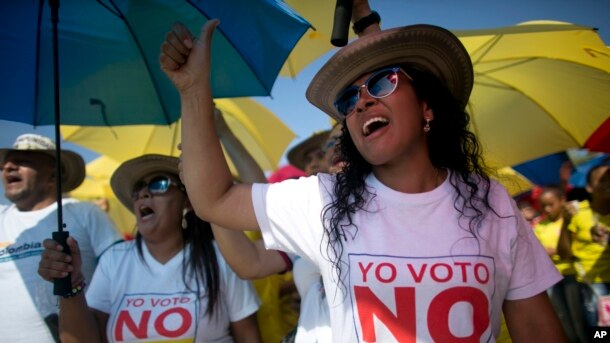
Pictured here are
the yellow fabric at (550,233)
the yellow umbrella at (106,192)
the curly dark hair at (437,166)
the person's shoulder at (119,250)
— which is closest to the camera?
the curly dark hair at (437,166)

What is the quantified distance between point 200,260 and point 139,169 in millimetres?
766

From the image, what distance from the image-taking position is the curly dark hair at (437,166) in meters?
1.43

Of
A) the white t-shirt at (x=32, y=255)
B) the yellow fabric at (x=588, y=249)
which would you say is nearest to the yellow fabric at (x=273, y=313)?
the white t-shirt at (x=32, y=255)

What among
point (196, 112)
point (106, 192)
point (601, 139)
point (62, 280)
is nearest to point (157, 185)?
point (62, 280)

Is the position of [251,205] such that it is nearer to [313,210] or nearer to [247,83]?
[313,210]

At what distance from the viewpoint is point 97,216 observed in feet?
9.89

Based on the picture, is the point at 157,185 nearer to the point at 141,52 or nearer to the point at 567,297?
the point at 141,52

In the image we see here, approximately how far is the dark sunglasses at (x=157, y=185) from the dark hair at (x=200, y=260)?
0.06 m

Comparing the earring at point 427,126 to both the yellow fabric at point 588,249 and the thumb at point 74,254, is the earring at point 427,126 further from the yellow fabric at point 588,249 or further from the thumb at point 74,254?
the yellow fabric at point 588,249

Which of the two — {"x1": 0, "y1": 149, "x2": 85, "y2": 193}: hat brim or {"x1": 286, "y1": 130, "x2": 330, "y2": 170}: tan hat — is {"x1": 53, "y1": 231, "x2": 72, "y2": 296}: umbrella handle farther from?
{"x1": 286, "y1": 130, "x2": 330, "y2": 170}: tan hat

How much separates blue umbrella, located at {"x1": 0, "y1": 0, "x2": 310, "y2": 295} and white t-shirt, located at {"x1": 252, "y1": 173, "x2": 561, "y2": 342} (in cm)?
92

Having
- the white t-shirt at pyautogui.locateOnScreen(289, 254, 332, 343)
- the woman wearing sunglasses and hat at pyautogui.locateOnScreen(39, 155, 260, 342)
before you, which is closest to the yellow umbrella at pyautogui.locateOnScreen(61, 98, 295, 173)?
the woman wearing sunglasses and hat at pyautogui.locateOnScreen(39, 155, 260, 342)

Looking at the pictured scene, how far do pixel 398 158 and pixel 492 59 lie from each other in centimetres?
211

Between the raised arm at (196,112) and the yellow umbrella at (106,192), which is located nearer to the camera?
the raised arm at (196,112)
